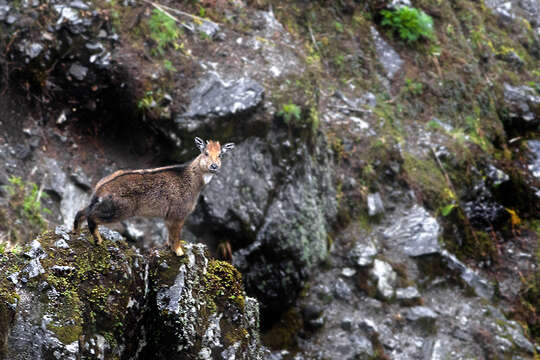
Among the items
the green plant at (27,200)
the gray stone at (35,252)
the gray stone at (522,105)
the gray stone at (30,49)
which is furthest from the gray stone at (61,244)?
the gray stone at (522,105)

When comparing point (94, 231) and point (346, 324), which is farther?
point (346, 324)

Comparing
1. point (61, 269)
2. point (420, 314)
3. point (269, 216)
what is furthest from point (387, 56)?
point (61, 269)

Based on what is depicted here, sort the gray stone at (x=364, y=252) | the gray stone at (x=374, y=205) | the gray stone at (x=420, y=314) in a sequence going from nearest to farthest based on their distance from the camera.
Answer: the gray stone at (x=420, y=314) < the gray stone at (x=364, y=252) < the gray stone at (x=374, y=205)

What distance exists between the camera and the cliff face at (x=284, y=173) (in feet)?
32.0

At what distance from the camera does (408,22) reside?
15727mm

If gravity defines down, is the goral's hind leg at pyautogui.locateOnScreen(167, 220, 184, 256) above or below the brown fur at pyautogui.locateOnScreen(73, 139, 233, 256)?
below

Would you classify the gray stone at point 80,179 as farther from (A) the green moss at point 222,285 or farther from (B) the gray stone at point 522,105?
(B) the gray stone at point 522,105

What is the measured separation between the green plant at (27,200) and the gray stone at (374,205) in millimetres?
7370

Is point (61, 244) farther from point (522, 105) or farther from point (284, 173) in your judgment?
point (522, 105)

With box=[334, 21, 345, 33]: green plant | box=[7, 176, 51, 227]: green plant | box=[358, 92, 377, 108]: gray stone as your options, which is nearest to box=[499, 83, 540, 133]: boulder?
box=[358, 92, 377, 108]: gray stone

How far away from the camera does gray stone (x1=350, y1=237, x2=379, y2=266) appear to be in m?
11.3

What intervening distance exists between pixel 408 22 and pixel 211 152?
11626 millimetres

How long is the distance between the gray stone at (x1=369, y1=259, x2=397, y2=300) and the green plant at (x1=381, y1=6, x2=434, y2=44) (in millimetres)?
8019

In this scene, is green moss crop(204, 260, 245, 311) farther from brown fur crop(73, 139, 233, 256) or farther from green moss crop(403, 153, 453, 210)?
green moss crop(403, 153, 453, 210)
